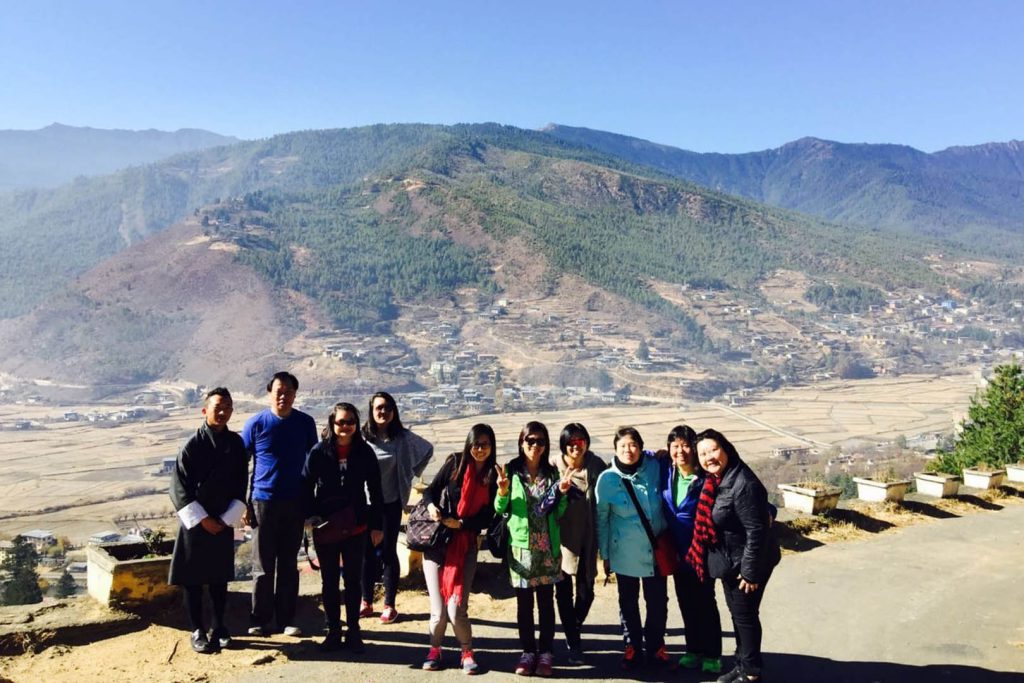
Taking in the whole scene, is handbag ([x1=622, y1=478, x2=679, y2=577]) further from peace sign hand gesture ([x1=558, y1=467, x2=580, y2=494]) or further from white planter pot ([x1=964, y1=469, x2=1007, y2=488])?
white planter pot ([x1=964, y1=469, x2=1007, y2=488])

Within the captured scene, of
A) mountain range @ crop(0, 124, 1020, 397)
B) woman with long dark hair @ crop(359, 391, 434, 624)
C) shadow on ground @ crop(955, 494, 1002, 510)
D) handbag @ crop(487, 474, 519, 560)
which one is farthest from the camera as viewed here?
mountain range @ crop(0, 124, 1020, 397)

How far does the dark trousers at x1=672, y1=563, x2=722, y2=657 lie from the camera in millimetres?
3578

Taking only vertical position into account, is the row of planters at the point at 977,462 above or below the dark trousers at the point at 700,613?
below

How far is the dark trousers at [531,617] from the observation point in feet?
11.5

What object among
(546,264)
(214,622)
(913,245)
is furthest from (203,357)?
(913,245)

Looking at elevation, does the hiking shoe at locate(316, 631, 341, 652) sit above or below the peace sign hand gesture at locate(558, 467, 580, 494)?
below

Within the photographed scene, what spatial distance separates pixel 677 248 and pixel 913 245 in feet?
140

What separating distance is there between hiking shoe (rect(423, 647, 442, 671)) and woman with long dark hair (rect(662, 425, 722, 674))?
1193 mm

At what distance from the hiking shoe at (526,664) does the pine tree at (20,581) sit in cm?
1485

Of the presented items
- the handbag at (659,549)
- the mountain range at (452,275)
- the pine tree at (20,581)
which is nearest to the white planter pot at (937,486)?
the handbag at (659,549)

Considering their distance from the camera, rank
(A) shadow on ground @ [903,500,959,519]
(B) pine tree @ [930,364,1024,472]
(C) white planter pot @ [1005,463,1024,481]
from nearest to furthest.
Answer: (A) shadow on ground @ [903,500,959,519], (C) white planter pot @ [1005,463,1024,481], (B) pine tree @ [930,364,1024,472]

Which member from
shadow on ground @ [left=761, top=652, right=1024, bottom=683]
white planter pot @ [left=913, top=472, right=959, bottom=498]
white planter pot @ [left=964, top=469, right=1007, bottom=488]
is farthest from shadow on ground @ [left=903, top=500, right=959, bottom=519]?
shadow on ground @ [left=761, top=652, right=1024, bottom=683]

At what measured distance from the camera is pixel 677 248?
123 metres

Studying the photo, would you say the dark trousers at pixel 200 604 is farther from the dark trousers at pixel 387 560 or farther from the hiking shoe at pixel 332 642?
the dark trousers at pixel 387 560
